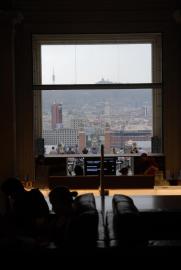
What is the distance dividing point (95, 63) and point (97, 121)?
1.27 meters

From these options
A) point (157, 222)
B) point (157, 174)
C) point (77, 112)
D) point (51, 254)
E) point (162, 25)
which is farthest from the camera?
point (77, 112)

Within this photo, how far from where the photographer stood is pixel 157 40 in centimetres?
1097

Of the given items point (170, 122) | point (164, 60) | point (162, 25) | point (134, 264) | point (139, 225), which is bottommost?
point (134, 264)

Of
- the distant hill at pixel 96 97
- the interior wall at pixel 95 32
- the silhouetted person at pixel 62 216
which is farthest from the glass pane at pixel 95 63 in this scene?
the silhouetted person at pixel 62 216

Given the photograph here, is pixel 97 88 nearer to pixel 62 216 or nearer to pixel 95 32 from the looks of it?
pixel 95 32

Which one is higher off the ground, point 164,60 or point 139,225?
point 164,60

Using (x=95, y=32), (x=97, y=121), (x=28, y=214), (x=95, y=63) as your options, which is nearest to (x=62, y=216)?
(x=28, y=214)

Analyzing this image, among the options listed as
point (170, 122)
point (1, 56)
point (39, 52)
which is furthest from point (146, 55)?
point (1, 56)

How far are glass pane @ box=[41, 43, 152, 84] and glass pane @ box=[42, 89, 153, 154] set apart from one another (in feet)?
0.89

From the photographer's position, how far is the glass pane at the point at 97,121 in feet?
36.8

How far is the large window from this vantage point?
36.3 feet

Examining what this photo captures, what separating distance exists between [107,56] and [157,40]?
1.09 meters

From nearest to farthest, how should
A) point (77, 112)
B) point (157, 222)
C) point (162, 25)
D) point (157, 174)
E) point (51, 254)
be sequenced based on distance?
point (51, 254)
point (157, 222)
point (157, 174)
point (162, 25)
point (77, 112)

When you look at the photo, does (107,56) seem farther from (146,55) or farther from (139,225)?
(139,225)
